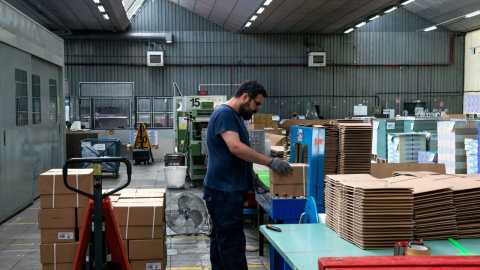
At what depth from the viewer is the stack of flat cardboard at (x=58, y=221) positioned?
5328 millimetres

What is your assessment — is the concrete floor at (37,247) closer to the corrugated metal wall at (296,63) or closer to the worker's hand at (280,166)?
the worker's hand at (280,166)

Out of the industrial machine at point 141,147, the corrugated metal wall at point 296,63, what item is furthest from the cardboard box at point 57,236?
the corrugated metal wall at point 296,63

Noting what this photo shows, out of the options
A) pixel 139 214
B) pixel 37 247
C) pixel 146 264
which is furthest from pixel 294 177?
pixel 37 247

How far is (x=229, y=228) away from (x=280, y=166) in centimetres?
123

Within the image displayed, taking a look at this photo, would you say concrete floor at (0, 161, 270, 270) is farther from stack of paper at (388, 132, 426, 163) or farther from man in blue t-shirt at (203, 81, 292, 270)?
stack of paper at (388, 132, 426, 163)

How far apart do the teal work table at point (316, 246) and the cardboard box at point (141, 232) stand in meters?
1.56

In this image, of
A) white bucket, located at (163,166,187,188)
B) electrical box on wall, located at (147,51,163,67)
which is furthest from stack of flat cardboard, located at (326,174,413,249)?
electrical box on wall, located at (147,51,163,67)

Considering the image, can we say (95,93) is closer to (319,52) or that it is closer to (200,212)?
(319,52)

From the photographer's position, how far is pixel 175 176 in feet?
41.6

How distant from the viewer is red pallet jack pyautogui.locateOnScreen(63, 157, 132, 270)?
3.78m

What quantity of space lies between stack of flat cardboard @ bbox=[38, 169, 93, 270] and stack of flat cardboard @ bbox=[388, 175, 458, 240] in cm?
353

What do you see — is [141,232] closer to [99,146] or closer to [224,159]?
[224,159]

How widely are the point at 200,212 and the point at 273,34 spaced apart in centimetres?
1762

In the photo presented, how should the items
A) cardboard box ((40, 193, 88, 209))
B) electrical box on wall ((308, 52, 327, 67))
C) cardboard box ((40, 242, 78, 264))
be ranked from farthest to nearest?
electrical box on wall ((308, 52, 327, 67)) < cardboard box ((40, 193, 88, 209)) < cardboard box ((40, 242, 78, 264))
